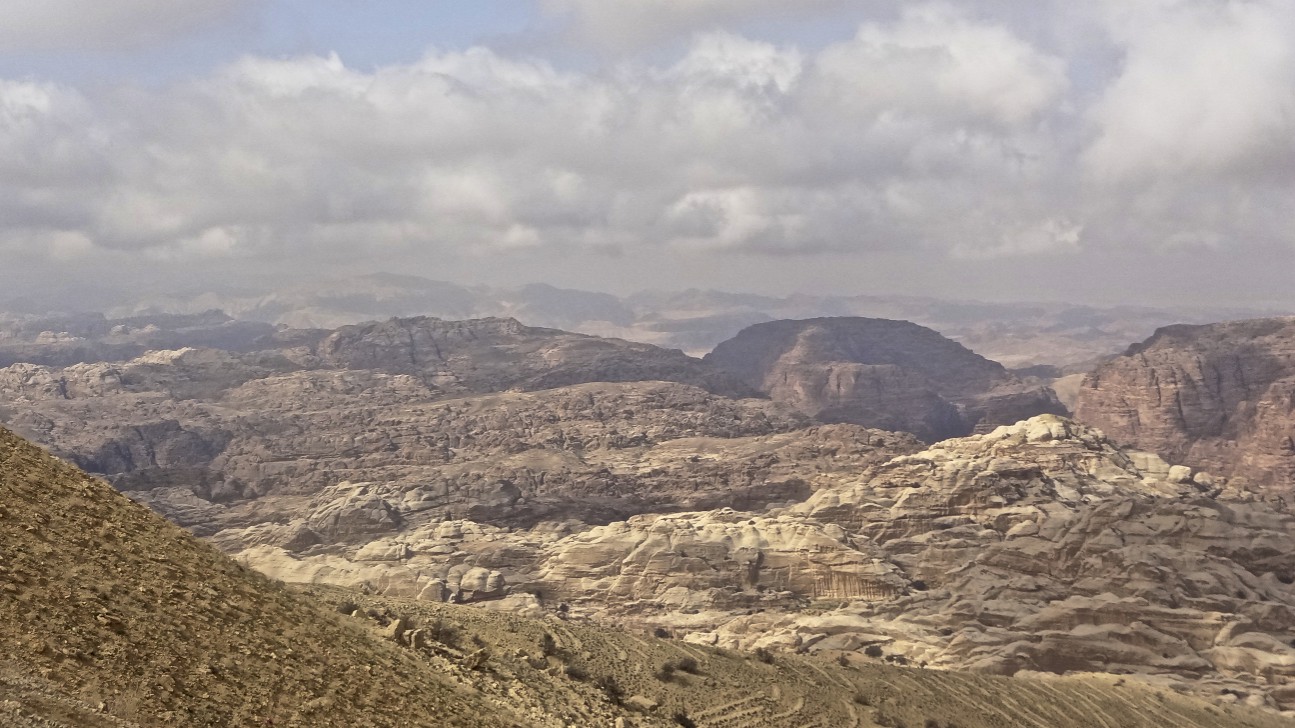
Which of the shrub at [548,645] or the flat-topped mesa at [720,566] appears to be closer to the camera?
the shrub at [548,645]

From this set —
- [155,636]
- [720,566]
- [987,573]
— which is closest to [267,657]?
[155,636]

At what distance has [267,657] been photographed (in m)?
24.2

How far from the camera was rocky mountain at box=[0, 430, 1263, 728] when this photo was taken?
19859 millimetres

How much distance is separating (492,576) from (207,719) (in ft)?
309

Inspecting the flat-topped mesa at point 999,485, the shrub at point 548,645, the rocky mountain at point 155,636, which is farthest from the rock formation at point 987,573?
the rocky mountain at point 155,636

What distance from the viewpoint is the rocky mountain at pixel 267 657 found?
65.2ft

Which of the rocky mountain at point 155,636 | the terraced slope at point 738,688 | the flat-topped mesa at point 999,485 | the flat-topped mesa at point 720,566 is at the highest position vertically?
the rocky mountain at point 155,636

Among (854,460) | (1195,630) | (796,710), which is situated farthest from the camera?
(854,460)

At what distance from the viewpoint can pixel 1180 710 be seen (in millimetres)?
57500

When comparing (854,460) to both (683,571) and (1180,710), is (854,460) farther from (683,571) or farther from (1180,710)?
(1180,710)

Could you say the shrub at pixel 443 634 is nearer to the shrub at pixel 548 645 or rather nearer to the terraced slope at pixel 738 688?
the terraced slope at pixel 738 688

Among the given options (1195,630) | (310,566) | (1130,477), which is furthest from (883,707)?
(1130,477)

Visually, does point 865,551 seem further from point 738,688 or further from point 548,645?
point 548,645

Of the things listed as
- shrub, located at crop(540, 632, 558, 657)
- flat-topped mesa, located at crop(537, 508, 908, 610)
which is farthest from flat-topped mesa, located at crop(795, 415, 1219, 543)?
shrub, located at crop(540, 632, 558, 657)
